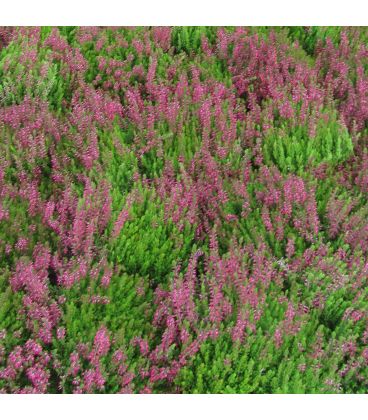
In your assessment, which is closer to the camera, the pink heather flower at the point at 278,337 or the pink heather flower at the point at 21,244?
the pink heather flower at the point at 278,337

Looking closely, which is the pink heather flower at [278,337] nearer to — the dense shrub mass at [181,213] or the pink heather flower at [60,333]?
the dense shrub mass at [181,213]

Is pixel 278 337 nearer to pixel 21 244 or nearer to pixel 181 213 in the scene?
pixel 181 213

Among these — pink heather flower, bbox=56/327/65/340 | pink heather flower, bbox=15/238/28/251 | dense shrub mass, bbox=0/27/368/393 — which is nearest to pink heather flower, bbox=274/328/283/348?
dense shrub mass, bbox=0/27/368/393

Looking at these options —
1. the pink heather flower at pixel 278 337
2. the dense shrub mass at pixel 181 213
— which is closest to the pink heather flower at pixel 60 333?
the dense shrub mass at pixel 181 213

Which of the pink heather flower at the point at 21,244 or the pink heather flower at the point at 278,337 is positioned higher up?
the pink heather flower at the point at 21,244

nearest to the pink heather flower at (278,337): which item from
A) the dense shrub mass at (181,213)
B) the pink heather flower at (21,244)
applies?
the dense shrub mass at (181,213)

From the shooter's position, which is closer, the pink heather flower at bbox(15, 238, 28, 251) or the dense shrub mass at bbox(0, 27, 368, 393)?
the dense shrub mass at bbox(0, 27, 368, 393)

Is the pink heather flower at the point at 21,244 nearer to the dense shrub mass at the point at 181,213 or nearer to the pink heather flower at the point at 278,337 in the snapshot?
the dense shrub mass at the point at 181,213

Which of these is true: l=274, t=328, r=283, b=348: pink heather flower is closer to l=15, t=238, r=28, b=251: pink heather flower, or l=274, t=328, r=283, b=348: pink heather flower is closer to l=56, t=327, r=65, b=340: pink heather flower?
l=56, t=327, r=65, b=340: pink heather flower

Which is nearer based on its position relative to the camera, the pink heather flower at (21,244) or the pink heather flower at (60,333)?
the pink heather flower at (60,333)
